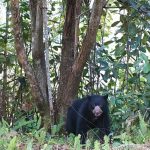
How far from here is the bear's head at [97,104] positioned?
627cm

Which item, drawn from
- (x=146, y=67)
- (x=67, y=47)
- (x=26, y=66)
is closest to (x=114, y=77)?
(x=67, y=47)

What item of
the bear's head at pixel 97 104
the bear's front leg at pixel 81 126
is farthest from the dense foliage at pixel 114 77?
the bear's front leg at pixel 81 126

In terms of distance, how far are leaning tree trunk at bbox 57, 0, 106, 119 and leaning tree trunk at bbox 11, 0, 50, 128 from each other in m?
0.38

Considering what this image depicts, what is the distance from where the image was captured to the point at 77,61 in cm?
640

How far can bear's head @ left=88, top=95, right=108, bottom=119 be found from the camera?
6273 mm

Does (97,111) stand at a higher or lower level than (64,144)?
higher

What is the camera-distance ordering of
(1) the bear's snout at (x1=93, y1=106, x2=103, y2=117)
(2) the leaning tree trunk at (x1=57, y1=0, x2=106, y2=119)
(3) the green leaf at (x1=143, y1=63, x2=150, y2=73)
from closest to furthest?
(3) the green leaf at (x1=143, y1=63, x2=150, y2=73) < (2) the leaning tree trunk at (x1=57, y1=0, x2=106, y2=119) < (1) the bear's snout at (x1=93, y1=106, x2=103, y2=117)

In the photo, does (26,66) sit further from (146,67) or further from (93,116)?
(146,67)

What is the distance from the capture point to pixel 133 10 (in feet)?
21.5

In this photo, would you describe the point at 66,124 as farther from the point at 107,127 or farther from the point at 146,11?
the point at 146,11

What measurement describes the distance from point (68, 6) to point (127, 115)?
2.39 m

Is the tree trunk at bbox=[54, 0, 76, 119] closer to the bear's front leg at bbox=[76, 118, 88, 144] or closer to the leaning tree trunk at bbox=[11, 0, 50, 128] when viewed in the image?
the leaning tree trunk at bbox=[11, 0, 50, 128]

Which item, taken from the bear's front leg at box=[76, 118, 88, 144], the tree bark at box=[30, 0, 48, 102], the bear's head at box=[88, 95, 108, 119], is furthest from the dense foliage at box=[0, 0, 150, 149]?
the tree bark at box=[30, 0, 48, 102]

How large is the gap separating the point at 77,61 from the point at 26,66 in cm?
75
